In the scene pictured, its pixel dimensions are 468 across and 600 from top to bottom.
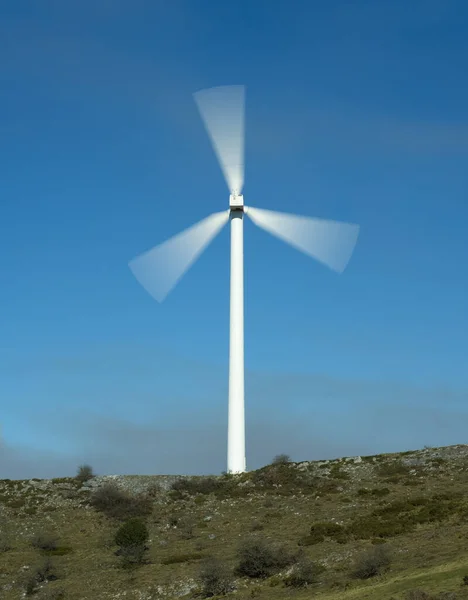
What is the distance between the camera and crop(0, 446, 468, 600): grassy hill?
4534 centimetres

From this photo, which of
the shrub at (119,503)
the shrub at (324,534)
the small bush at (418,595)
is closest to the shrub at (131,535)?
the shrub at (119,503)

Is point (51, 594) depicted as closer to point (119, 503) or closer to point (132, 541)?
point (132, 541)

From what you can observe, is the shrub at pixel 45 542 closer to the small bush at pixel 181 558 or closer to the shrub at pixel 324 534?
the small bush at pixel 181 558

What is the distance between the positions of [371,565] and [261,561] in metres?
9.44

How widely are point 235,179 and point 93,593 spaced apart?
45.0 metres

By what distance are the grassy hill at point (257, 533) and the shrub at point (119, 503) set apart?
0.15 m

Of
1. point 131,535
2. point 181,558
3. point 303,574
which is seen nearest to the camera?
point 303,574

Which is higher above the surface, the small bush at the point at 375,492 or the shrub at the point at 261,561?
the small bush at the point at 375,492

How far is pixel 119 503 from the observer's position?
75.6m

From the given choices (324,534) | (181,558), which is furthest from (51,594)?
(324,534)

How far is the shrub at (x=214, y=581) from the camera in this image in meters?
47.7

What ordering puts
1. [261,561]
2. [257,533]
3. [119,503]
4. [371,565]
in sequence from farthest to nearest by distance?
[119,503] < [257,533] < [261,561] < [371,565]

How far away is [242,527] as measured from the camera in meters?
65.8

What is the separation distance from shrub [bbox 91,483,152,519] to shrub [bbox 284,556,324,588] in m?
27.7
